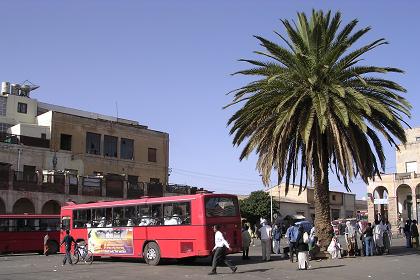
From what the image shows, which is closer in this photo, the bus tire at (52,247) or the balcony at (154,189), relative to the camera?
the bus tire at (52,247)

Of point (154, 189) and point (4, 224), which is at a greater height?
point (154, 189)

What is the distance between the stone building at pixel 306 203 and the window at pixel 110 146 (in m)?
22.2

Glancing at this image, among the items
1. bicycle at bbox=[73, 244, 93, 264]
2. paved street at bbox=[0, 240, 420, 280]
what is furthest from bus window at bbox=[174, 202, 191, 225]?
bicycle at bbox=[73, 244, 93, 264]

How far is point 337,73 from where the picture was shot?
22.7 m

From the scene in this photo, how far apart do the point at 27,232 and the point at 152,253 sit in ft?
49.0

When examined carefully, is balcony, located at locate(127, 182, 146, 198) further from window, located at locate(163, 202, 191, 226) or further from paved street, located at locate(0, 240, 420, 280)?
window, located at locate(163, 202, 191, 226)

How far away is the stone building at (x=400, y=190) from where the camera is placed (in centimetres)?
6128

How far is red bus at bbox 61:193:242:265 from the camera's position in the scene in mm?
20766

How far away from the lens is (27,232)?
34031mm

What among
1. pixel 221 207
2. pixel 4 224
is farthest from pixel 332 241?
pixel 4 224

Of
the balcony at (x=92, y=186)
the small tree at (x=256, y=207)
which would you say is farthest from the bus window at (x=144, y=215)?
the small tree at (x=256, y=207)

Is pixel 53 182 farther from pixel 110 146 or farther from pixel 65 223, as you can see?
pixel 65 223

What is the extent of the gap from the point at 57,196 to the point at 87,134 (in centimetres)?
994

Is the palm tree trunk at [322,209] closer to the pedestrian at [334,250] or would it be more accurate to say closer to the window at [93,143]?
the pedestrian at [334,250]
